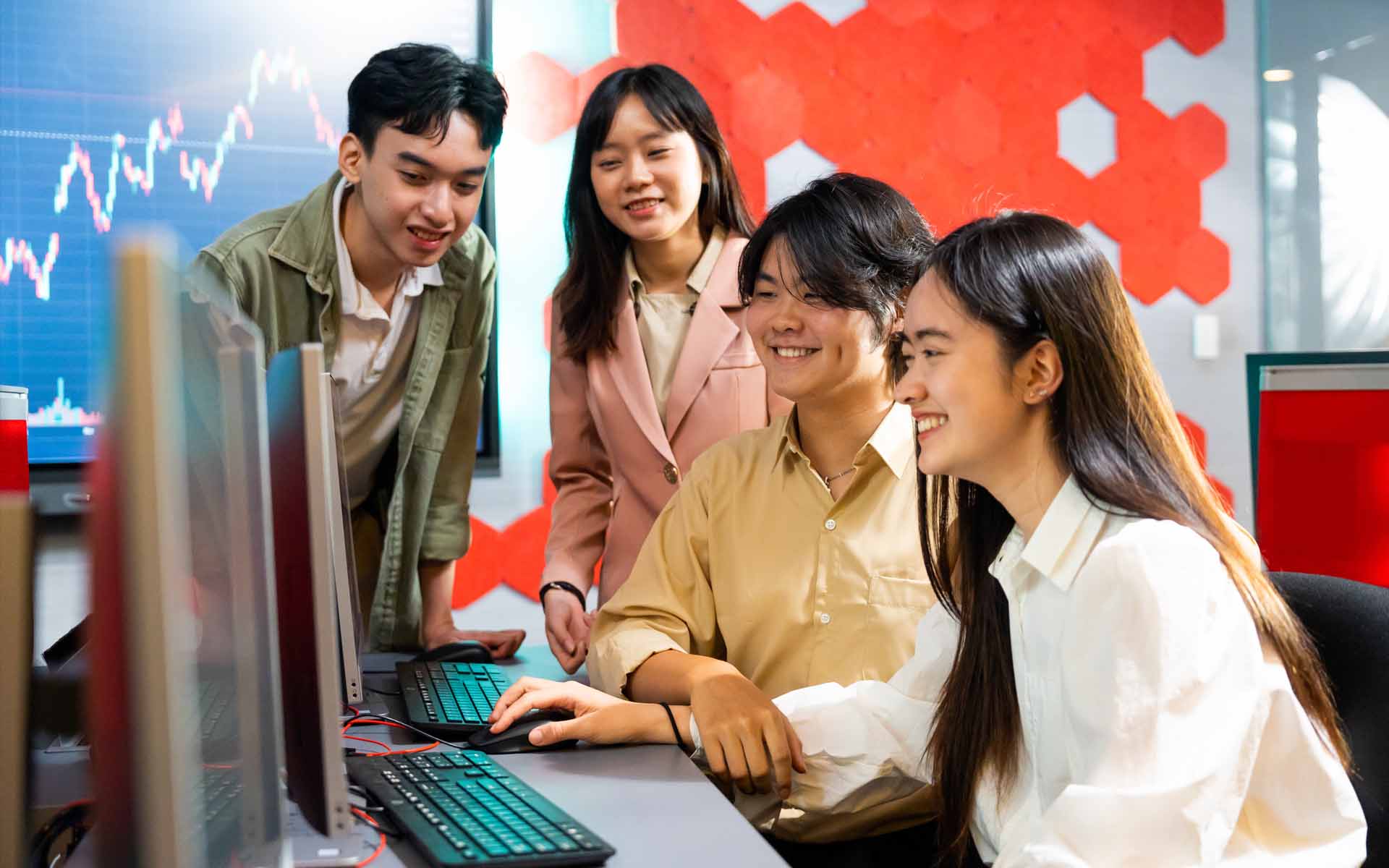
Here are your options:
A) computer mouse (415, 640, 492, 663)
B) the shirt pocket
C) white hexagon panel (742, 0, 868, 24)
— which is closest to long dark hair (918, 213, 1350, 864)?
computer mouse (415, 640, 492, 663)

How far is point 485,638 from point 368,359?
0.48m

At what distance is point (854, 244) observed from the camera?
A: 1431 millimetres

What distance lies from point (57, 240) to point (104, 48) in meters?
0.39

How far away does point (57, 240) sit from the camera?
2436 mm

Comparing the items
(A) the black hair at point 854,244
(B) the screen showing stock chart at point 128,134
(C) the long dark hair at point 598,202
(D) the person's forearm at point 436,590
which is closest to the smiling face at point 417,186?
(C) the long dark hair at point 598,202

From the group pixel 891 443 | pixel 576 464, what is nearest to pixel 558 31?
pixel 576 464

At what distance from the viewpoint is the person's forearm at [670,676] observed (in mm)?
1290

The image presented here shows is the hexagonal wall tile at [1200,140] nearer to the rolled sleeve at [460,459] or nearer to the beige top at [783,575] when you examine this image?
the rolled sleeve at [460,459]

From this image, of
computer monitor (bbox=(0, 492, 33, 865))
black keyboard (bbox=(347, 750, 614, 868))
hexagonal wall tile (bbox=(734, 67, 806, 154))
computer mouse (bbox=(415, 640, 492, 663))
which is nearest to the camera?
computer monitor (bbox=(0, 492, 33, 865))

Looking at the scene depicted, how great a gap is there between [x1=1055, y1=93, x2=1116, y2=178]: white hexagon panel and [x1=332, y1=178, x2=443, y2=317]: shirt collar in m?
1.85

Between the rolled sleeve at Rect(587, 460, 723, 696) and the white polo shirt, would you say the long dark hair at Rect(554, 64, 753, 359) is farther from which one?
the rolled sleeve at Rect(587, 460, 723, 696)

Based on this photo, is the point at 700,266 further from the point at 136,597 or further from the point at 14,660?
the point at 136,597

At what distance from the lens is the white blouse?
0.85 metres

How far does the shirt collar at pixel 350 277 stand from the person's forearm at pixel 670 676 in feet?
2.80
